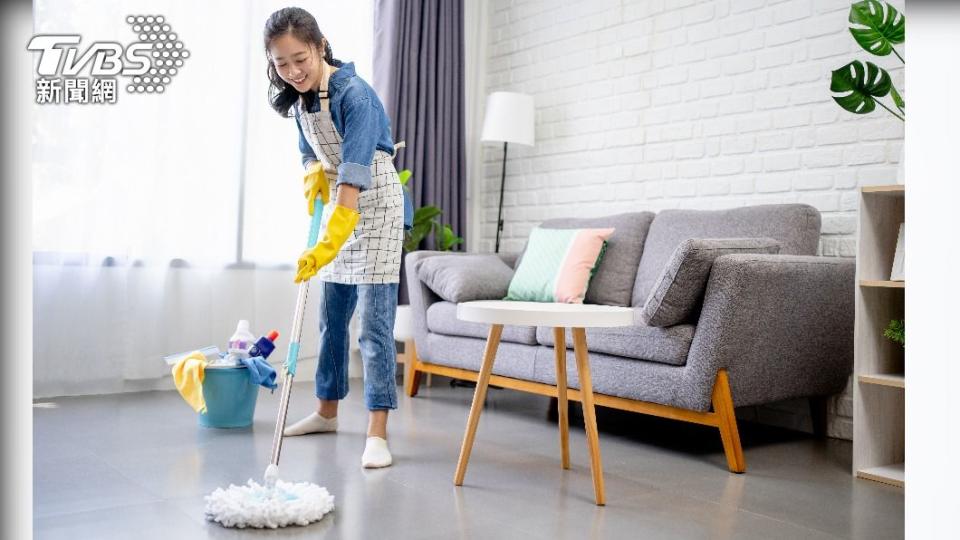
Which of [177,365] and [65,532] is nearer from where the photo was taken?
[65,532]

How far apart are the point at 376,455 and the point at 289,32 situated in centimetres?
113

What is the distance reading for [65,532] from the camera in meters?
1.62

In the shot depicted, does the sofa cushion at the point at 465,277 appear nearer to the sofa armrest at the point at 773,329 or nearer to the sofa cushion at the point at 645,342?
the sofa cushion at the point at 645,342

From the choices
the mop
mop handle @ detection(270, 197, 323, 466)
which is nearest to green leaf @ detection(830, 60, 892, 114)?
mop handle @ detection(270, 197, 323, 466)

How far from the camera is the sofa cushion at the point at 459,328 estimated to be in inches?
116

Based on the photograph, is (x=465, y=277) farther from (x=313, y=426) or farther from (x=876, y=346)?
(x=876, y=346)

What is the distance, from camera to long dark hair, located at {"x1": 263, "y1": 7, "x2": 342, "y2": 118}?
2008mm

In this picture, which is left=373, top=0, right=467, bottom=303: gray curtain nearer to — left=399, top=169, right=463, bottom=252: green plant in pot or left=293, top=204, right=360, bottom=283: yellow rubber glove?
left=399, top=169, right=463, bottom=252: green plant in pot

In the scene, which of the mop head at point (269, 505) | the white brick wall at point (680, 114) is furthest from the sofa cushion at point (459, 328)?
the mop head at point (269, 505)

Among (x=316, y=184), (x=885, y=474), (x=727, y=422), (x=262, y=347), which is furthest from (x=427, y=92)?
(x=885, y=474)
